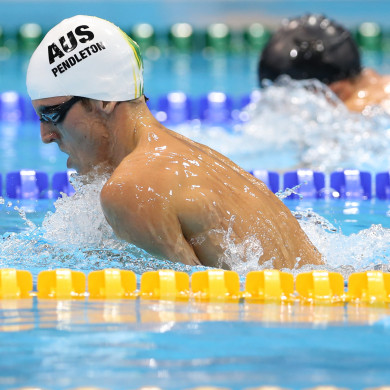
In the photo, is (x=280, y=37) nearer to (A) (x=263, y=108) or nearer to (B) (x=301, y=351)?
(A) (x=263, y=108)

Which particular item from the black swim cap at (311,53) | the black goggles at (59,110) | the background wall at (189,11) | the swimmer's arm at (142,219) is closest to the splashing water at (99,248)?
the swimmer's arm at (142,219)

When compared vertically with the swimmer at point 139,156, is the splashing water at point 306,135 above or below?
above

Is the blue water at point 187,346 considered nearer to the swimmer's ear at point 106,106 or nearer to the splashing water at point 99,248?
the splashing water at point 99,248

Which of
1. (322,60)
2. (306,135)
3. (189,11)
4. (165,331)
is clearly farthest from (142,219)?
(189,11)

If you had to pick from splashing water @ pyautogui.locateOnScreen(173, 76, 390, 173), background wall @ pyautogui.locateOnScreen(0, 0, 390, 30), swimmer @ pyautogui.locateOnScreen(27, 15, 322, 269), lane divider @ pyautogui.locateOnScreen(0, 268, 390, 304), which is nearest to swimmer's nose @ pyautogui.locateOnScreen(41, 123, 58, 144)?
swimmer @ pyautogui.locateOnScreen(27, 15, 322, 269)

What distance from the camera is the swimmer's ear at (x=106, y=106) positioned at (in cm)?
249

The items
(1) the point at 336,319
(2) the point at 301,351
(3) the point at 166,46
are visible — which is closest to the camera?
(2) the point at 301,351

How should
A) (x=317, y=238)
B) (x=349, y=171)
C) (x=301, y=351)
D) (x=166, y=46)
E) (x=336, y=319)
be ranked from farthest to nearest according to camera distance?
(x=166, y=46) → (x=349, y=171) → (x=317, y=238) → (x=336, y=319) → (x=301, y=351)

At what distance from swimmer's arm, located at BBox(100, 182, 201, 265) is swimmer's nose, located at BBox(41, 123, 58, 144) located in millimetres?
345

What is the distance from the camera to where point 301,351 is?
79.0 inches

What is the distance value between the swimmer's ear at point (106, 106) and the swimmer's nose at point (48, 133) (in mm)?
163

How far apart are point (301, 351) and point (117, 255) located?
78 cm

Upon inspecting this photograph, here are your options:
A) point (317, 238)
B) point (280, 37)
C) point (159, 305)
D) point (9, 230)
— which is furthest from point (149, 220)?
point (280, 37)

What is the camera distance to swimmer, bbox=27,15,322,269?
7.65ft
